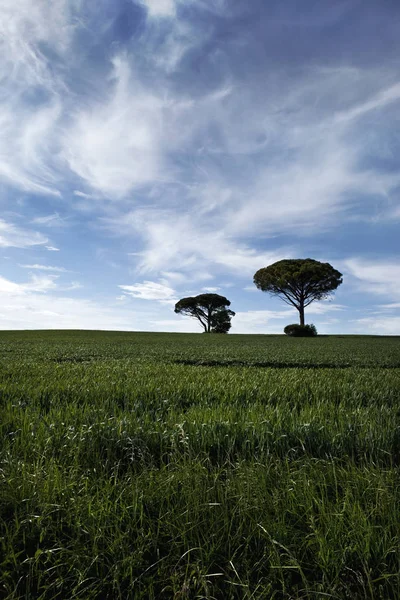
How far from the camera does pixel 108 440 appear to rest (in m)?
4.32

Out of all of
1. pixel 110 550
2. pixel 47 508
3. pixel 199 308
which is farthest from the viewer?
pixel 199 308

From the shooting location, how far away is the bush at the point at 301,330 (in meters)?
69.2

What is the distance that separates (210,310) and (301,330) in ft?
134

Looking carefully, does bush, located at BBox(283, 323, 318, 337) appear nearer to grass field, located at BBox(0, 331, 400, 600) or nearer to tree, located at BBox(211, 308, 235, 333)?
tree, located at BBox(211, 308, 235, 333)

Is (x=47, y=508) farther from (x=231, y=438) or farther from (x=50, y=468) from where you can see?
(x=231, y=438)

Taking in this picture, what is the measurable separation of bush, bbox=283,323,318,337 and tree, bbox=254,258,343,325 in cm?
797

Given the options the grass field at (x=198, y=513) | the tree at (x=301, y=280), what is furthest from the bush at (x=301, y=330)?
the grass field at (x=198, y=513)

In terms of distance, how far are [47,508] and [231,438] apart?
2145 millimetres

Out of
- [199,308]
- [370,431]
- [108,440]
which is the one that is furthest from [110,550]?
[199,308]

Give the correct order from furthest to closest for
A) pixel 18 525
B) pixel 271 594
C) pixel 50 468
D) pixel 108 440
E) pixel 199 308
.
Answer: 1. pixel 199 308
2. pixel 108 440
3. pixel 50 468
4. pixel 18 525
5. pixel 271 594

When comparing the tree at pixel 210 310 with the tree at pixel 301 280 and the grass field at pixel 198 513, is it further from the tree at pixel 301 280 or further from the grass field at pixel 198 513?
the grass field at pixel 198 513

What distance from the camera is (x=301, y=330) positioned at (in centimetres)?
6944

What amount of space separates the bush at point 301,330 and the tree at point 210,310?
114 feet

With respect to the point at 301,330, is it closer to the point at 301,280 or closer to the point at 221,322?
the point at 301,280
